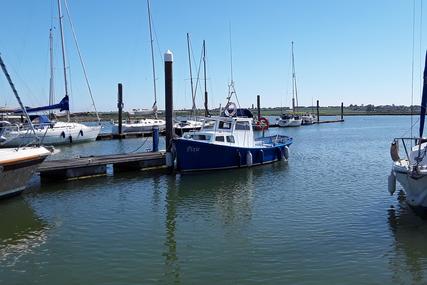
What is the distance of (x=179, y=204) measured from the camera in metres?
19.3

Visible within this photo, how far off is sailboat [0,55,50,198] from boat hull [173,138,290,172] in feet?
26.8

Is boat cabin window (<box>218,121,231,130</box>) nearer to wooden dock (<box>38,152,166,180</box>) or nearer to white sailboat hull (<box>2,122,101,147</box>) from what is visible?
wooden dock (<box>38,152,166,180</box>)

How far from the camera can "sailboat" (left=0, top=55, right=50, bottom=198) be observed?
1812cm

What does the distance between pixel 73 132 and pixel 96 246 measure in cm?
4117

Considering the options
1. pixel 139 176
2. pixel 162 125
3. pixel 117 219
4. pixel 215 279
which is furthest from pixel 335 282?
pixel 162 125

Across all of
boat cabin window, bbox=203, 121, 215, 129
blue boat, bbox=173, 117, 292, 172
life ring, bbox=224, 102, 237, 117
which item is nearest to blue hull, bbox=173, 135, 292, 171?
blue boat, bbox=173, 117, 292, 172

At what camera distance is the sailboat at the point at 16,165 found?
1812cm

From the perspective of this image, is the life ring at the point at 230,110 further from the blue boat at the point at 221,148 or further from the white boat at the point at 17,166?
the white boat at the point at 17,166

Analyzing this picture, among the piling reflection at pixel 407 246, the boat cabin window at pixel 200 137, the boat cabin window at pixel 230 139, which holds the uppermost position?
the boat cabin window at pixel 200 137

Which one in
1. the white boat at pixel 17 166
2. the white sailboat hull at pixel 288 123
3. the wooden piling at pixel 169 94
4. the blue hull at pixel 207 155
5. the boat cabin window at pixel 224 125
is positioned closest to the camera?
the white boat at pixel 17 166

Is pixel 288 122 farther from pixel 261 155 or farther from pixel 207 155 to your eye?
pixel 207 155

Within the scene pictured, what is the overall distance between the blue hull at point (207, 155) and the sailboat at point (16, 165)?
8155 mm

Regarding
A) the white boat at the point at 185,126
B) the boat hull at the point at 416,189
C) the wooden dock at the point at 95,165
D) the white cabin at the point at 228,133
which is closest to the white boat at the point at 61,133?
the white boat at the point at 185,126

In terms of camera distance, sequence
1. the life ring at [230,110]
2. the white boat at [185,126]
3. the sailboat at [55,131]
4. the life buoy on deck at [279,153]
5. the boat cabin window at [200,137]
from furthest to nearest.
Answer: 1. the white boat at [185,126]
2. the sailboat at [55,131]
3. the life buoy on deck at [279,153]
4. the life ring at [230,110]
5. the boat cabin window at [200,137]
